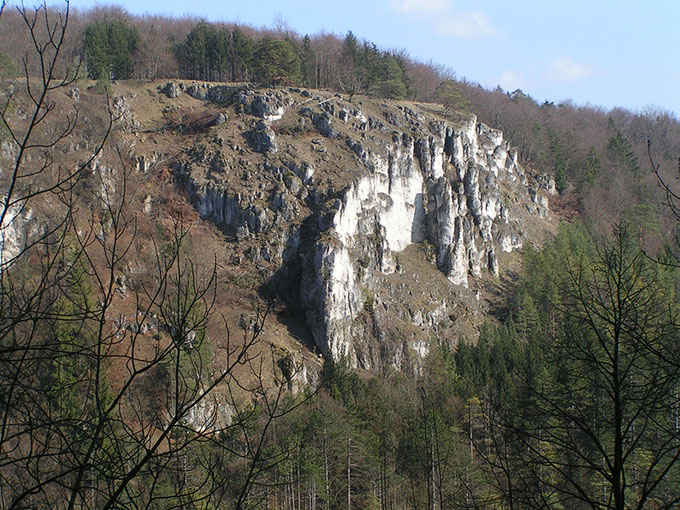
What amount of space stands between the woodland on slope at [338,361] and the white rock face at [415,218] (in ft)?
15.3

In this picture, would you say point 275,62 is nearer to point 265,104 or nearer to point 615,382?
point 265,104

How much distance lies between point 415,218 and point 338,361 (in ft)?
68.4

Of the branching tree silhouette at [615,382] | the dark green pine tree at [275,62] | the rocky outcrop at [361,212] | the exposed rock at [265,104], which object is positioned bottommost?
the branching tree silhouette at [615,382]

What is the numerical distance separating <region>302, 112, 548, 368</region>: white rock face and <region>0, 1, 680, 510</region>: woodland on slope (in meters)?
4.65

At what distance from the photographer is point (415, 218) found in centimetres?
4825

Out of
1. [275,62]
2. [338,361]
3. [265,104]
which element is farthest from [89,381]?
[275,62]

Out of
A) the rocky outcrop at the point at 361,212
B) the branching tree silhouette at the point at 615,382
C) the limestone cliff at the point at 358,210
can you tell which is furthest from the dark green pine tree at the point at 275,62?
the branching tree silhouette at the point at 615,382

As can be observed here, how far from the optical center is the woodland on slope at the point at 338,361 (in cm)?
320

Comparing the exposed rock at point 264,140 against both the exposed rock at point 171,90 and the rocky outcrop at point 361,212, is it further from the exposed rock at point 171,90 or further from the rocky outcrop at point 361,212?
the exposed rock at point 171,90

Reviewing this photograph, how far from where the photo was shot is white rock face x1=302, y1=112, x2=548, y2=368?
36281 millimetres

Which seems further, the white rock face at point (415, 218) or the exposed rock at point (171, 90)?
the exposed rock at point (171, 90)

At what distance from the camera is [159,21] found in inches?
3081

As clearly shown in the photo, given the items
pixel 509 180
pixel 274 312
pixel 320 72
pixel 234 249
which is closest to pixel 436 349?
pixel 274 312

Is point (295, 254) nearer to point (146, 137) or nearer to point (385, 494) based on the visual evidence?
point (146, 137)
